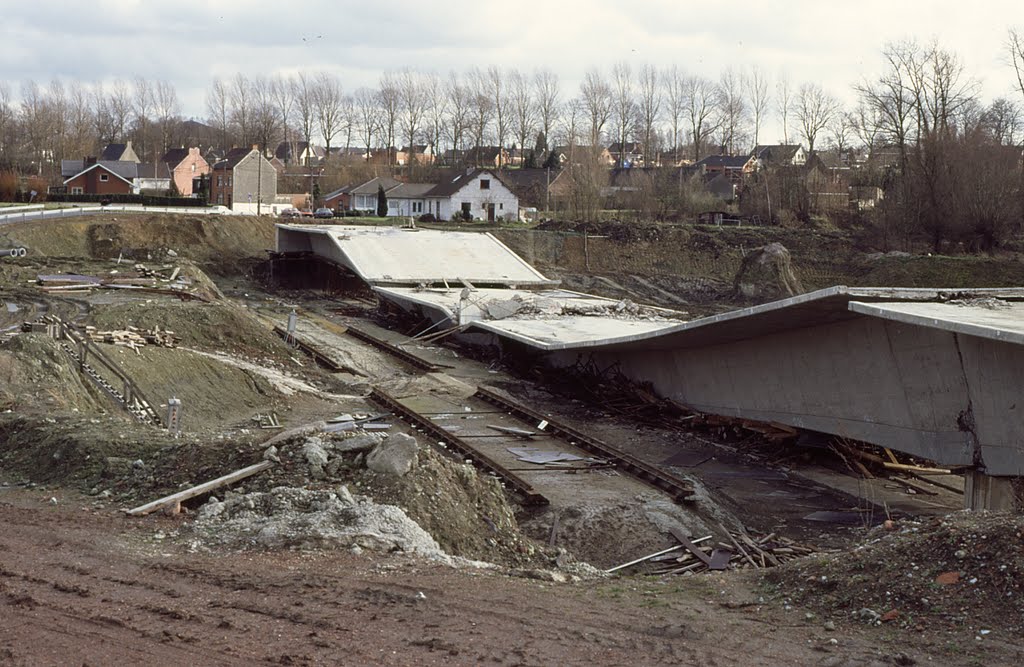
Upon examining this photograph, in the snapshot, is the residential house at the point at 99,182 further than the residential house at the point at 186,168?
No

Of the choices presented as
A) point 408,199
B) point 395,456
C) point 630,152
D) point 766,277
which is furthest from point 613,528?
point 630,152

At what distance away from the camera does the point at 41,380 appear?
614 inches

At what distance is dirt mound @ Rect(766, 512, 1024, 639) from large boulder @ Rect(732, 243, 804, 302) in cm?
3392

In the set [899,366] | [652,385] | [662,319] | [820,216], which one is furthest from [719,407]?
[820,216]

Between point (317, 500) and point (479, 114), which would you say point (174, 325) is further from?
point (479, 114)

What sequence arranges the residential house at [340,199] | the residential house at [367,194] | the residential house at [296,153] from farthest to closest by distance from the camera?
the residential house at [296,153], the residential house at [340,199], the residential house at [367,194]

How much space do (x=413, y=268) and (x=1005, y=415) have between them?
83.4 ft

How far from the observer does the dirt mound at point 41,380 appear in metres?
14.3

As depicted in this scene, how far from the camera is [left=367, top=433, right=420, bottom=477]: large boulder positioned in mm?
10594

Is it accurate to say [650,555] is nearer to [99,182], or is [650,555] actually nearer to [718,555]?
[718,555]

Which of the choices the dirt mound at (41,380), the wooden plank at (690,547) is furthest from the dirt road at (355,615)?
the dirt mound at (41,380)

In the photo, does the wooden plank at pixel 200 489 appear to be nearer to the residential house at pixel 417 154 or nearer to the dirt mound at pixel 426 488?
the dirt mound at pixel 426 488

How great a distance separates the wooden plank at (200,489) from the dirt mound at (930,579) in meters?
5.16

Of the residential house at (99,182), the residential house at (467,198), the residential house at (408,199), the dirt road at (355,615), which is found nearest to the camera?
the dirt road at (355,615)
